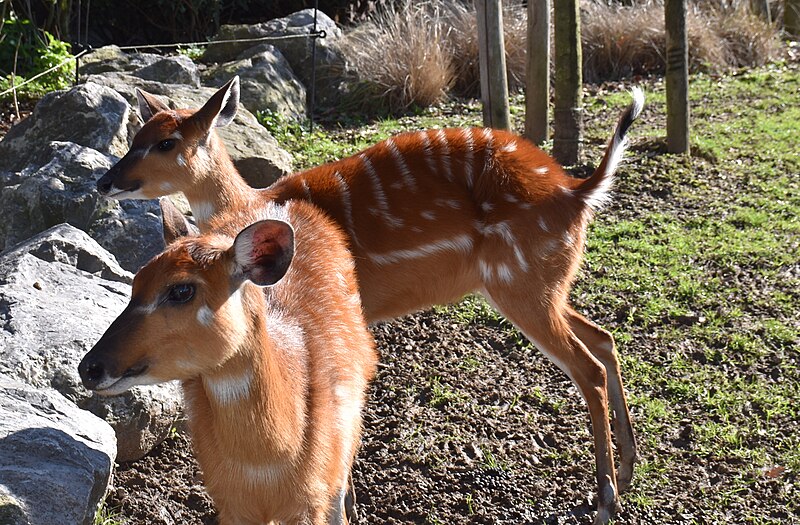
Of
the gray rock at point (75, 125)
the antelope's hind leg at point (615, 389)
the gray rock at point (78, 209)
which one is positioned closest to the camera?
the antelope's hind leg at point (615, 389)

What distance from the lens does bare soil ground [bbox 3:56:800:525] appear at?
3729 millimetres

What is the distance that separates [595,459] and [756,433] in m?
0.81

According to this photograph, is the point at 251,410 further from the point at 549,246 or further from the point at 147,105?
the point at 147,105

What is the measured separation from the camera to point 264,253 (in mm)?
2574

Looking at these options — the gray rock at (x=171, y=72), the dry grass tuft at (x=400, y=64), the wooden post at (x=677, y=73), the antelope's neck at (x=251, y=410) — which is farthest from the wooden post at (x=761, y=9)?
the antelope's neck at (x=251, y=410)

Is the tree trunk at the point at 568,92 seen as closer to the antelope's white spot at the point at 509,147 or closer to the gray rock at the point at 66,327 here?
the antelope's white spot at the point at 509,147

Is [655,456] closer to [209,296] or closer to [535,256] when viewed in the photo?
[535,256]

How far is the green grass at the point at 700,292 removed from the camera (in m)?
4.13

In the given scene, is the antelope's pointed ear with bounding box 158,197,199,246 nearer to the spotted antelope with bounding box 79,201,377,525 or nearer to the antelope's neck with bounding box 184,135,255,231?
the spotted antelope with bounding box 79,201,377,525

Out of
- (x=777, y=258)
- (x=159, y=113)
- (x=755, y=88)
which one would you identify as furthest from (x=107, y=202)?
(x=755, y=88)

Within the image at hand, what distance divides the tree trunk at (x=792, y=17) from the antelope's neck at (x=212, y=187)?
897 cm

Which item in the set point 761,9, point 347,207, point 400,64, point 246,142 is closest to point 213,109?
point 347,207

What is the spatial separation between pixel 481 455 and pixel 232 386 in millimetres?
1730

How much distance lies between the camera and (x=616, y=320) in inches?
201
